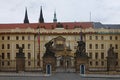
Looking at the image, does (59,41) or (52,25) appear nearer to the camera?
(59,41)

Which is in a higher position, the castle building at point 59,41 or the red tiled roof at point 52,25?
the red tiled roof at point 52,25

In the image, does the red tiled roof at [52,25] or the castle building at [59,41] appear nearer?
the castle building at [59,41]

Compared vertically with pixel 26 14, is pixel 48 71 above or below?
below

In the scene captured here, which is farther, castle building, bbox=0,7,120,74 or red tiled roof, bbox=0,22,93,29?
red tiled roof, bbox=0,22,93,29

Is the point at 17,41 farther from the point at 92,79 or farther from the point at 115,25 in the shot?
the point at 92,79

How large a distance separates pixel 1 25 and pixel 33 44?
1161 cm

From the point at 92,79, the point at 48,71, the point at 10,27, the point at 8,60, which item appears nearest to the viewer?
the point at 92,79

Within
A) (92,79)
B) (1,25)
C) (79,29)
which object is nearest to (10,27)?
(1,25)

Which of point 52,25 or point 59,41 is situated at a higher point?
point 52,25

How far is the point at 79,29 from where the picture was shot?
89.2 metres

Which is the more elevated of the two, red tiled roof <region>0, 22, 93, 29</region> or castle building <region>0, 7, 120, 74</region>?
red tiled roof <region>0, 22, 93, 29</region>

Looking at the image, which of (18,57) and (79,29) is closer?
(18,57)

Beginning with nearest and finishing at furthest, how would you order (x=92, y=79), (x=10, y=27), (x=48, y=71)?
(x=92, y=79), (x=48, y=71), (x=10, y=27)

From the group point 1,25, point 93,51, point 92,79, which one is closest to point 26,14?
point 1,25
